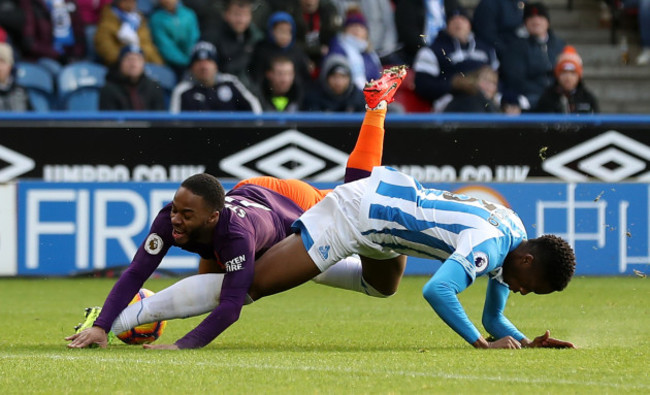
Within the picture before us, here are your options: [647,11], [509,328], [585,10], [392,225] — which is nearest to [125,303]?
[392,225]

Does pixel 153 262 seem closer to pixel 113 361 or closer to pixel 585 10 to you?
pixel 113 361

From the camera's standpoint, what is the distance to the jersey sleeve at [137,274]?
720 cm

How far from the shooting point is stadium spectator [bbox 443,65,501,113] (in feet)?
45.5

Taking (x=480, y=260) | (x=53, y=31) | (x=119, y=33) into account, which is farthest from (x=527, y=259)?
(x=53, y=31)

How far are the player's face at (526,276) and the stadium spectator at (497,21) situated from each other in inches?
376

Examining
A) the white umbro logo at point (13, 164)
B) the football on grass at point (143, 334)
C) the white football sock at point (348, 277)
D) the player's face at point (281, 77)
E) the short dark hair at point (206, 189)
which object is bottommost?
the football on grass at point (143, 334)

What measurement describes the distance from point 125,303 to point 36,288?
448 cm

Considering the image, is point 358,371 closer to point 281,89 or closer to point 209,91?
point 209,91

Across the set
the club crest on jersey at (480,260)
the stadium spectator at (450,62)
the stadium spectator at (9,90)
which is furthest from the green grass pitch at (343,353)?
the stadium spectator at (450,62)

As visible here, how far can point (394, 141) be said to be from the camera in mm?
12578

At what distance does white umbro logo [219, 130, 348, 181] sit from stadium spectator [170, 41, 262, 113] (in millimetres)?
1081

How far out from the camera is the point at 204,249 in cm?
734

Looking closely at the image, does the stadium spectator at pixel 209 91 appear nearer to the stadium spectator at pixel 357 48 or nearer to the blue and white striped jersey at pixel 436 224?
the stadium spectator at pixel 357 48

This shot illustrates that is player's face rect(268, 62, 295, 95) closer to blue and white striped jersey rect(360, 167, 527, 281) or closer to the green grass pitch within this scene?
the green grass pitch
